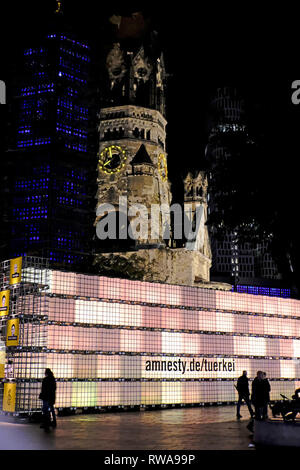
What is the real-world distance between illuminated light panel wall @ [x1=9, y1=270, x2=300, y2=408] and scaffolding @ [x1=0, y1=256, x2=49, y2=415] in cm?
16

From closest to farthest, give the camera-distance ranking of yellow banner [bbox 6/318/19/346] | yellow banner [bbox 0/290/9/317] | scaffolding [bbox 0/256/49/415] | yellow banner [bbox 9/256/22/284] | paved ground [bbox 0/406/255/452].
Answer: paved ground [bbox 0/406/255/452], scaffolding [bbox 0/256/49/415], yellow banner [bbox 6/318/19/346], yellow banner [bbox 9/256/22/284], yellow banner [bbox 0/290/9/317]

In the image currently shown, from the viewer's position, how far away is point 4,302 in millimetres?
23609

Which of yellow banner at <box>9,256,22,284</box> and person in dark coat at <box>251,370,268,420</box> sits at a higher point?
yellow banner at <box>9,256,22,284</box>

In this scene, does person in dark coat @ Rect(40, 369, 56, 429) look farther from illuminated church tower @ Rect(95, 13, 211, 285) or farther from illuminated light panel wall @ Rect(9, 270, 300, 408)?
illuminated church tower @ Rect(95, 13, 211, 285)

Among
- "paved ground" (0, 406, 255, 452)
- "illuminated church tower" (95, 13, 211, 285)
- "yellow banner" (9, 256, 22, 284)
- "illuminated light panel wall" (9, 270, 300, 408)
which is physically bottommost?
"paved ground" (0, 406, 255, 452)

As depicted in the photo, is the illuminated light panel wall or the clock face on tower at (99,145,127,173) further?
the clock face on tower at (99,145,127,173)

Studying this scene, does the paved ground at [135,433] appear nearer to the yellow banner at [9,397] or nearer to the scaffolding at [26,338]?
the yellow banner at [9,397]

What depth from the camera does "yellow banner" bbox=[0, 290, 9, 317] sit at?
23.3m

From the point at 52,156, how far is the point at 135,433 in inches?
3622

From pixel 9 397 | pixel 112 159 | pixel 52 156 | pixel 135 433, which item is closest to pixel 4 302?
pixel 9 397

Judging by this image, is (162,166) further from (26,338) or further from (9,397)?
(9,397)

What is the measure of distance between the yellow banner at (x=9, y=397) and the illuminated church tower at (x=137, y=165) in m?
59.3

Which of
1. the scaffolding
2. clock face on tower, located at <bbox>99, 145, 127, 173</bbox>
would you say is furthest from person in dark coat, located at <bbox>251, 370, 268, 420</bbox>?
clock face on tower, located at <bbox>99, 145, 127, 173</bbox>

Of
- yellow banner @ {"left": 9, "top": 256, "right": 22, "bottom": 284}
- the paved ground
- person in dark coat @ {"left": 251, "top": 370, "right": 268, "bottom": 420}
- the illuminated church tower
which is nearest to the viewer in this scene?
the paved ground
